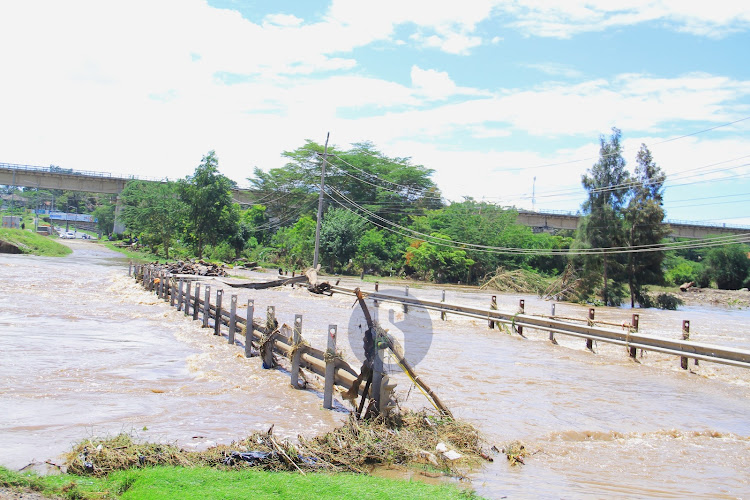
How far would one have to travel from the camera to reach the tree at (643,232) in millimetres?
42250

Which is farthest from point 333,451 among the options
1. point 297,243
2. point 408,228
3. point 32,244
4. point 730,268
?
point 730,268

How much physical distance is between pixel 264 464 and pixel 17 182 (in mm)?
71013

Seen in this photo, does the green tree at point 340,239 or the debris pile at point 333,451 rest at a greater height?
the green tree at point 340,239

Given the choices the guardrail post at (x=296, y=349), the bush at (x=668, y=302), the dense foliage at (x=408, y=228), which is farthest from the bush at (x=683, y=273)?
the guardrail post at (x=296, y=349)

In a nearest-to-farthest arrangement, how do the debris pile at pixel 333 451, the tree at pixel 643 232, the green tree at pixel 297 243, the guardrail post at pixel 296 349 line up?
the debris pile at pixel 333 451 → the guardrail post at pixel 296 349 → the tree at pixel 643 232 → the green tree at pixel 297 243

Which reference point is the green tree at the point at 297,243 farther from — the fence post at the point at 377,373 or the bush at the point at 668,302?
the fence post at the point at 377,373

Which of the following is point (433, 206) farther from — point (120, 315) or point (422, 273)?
point (120, 315)

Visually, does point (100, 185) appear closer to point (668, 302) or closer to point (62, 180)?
point (62, 180)

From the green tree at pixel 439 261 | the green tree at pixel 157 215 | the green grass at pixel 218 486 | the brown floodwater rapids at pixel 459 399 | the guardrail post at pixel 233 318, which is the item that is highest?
the green tree at pixel 157 215

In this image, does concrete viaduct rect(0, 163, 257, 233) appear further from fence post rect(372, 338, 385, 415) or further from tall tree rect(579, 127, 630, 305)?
fence post rect(372, 338, 385, 415)

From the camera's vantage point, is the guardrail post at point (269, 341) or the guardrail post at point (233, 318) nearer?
the guardrail post at point (269, 341)

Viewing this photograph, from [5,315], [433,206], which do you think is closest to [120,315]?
[5,315]

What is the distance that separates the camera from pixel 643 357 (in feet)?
53.1

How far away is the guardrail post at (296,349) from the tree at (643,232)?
37892 mm
